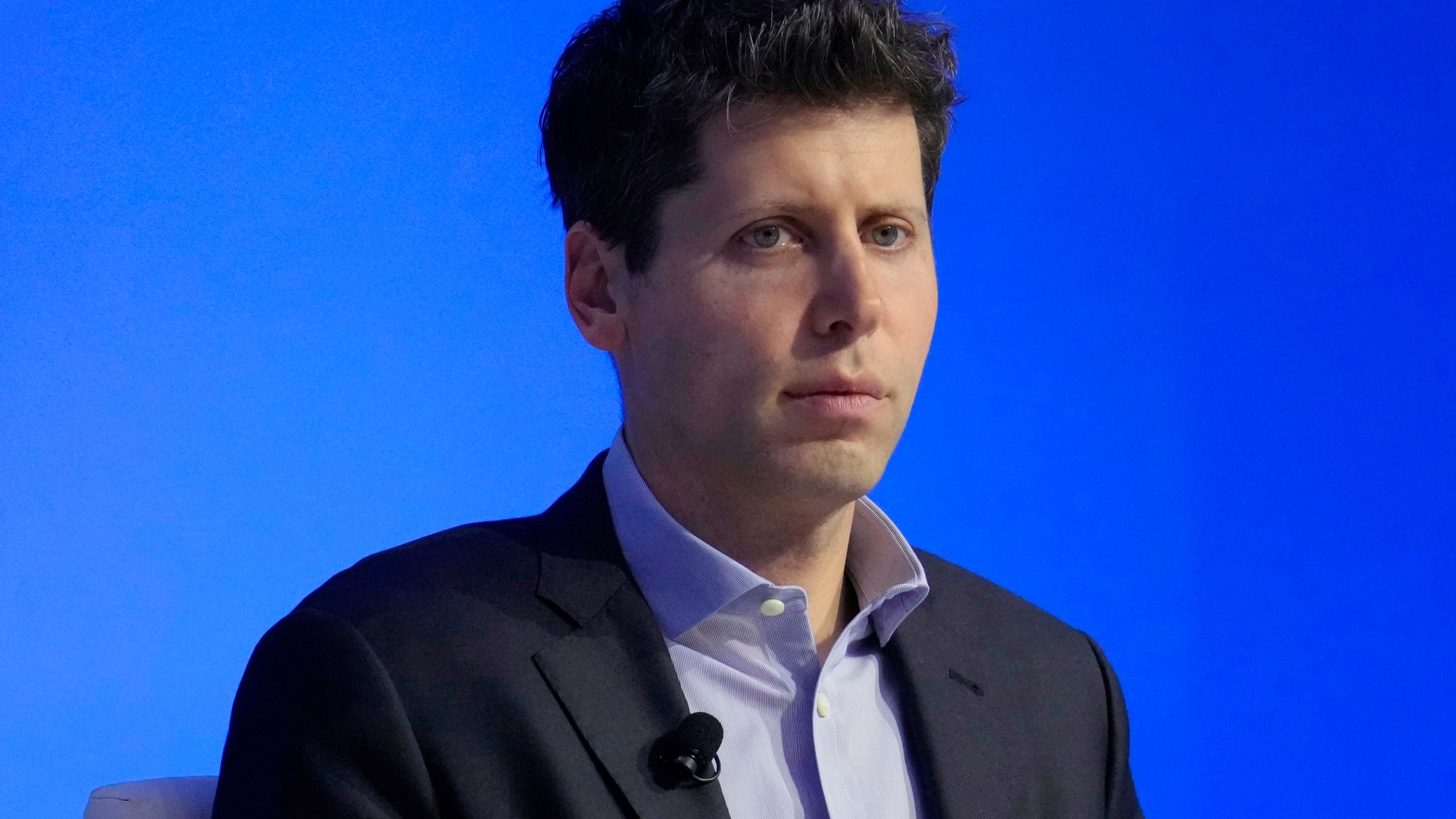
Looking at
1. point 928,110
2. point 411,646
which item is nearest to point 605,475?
point 411,646

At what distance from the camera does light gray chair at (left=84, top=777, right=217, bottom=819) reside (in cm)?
137

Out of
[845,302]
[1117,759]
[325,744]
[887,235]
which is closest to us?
[325,744]

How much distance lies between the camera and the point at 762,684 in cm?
151

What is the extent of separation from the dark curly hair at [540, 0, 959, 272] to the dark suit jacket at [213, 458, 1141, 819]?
0.32 meters

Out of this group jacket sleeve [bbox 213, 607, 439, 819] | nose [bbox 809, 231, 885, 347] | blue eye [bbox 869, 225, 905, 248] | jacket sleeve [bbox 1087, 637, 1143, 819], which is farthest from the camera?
jacket sleeve [bbox 1087, 637, 1143, 819]

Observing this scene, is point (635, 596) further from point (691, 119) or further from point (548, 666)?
point (691, 119)

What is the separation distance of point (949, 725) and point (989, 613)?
0.27 m

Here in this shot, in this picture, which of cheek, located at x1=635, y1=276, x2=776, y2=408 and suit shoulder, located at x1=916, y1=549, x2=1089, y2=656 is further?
suit shoulder, located at x1=916, y1=549, x2=1089, y2=656

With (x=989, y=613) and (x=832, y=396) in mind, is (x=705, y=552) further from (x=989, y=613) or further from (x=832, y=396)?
(x=989, y=613)

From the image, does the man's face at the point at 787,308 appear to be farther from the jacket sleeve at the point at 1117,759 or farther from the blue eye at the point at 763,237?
the jacket sleeve at the point at 1117,759

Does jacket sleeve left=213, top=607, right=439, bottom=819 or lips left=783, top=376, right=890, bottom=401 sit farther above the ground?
lips left=783, top=376, right=890, bottom=401

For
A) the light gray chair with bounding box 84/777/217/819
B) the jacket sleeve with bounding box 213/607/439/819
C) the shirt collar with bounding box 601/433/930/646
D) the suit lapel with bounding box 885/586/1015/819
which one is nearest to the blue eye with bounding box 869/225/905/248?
the shirt collar with bounding box 601/433/930/646

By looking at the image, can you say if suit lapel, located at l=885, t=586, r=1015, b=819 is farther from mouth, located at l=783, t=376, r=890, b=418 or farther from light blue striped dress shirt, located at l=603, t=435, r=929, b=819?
mouth, located at l=783, t=376, r=890, b=418

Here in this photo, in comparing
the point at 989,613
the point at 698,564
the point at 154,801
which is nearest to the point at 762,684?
the point at 698,564
